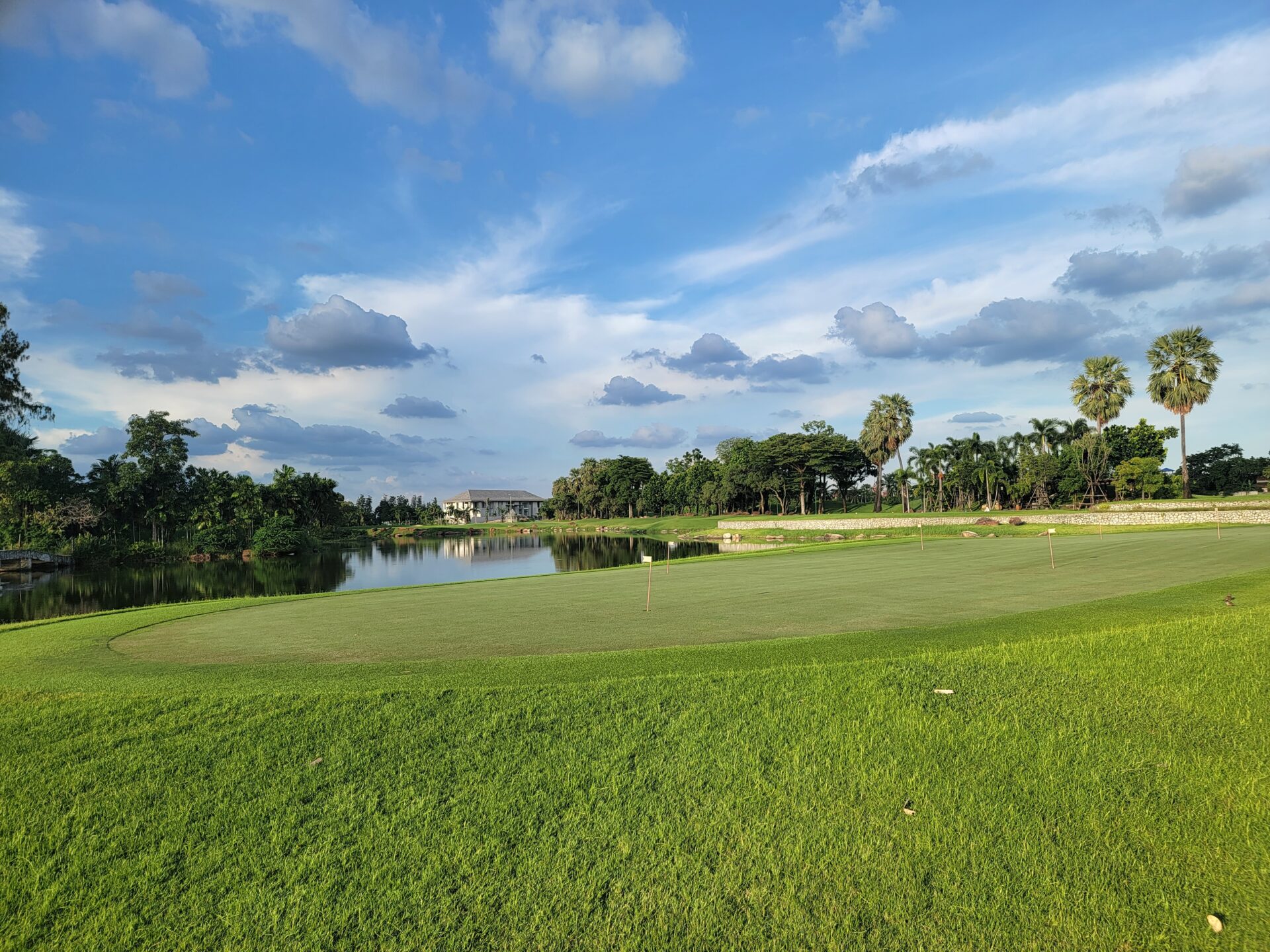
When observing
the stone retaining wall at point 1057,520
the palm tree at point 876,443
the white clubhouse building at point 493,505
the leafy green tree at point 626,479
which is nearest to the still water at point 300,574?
Answer: the stone retaining wall at point 1057,520

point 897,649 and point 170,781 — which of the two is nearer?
point 170,781

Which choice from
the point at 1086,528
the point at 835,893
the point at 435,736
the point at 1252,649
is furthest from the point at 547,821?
the point at 1086,528

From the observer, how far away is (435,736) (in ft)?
18.1

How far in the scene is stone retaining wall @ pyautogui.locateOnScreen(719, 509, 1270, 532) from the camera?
42438 mm

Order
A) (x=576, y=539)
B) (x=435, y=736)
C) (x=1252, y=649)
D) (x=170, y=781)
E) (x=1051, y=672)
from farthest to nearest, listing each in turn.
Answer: (x=576, y=539) < (x=1252, y=649) < (x=1051, y=672) < (x=435, y=736) < (x=170, y=781)

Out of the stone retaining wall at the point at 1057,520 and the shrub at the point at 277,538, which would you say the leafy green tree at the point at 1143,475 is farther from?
the shrub at the point at 277,538

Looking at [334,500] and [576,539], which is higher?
[334,500]

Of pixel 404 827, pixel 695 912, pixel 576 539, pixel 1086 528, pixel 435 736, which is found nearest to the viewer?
pixel 695 912

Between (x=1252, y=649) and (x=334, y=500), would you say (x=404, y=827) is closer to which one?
(x=1252, y=649)

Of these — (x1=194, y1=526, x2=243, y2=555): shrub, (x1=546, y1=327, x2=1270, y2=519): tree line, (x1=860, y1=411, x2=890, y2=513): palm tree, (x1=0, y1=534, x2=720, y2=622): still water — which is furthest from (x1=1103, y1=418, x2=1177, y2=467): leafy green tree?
(x1=194, y1=526, x2=243, y2=555): shrub

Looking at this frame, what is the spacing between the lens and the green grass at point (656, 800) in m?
3.70

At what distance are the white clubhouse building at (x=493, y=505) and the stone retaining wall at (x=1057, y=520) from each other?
398 ft

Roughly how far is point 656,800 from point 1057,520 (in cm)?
5243

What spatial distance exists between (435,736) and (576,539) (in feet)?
264
